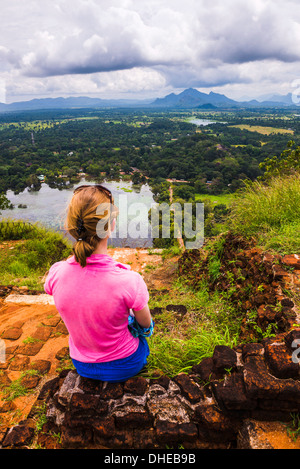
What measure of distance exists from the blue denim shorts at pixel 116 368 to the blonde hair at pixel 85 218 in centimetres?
74

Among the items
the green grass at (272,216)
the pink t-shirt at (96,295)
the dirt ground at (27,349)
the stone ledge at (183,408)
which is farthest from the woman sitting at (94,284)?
the green grass at (272,216)

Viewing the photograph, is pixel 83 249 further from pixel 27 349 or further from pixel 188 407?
pixel 27 349

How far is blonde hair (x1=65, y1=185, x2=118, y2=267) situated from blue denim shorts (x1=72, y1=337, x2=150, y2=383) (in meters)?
0.74

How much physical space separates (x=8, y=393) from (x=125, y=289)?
165 cm

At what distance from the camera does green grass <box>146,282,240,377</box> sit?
1.93 meters

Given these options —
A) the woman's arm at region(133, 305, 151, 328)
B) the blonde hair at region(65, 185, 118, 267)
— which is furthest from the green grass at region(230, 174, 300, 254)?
the blonde hair at region(65, 185, 118, 267)

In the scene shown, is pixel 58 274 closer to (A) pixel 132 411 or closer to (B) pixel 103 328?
(B) pixel 103 328

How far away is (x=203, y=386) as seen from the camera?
1.65m

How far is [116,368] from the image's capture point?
1582mm

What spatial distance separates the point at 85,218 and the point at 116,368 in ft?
3.30

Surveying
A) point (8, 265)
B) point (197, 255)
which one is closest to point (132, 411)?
point (197, 255)

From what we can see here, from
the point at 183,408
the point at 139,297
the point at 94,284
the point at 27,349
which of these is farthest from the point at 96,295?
the point at 27,349

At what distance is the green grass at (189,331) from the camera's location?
6.34 feet

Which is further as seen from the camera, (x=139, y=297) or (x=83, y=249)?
(x=139, y=297)
